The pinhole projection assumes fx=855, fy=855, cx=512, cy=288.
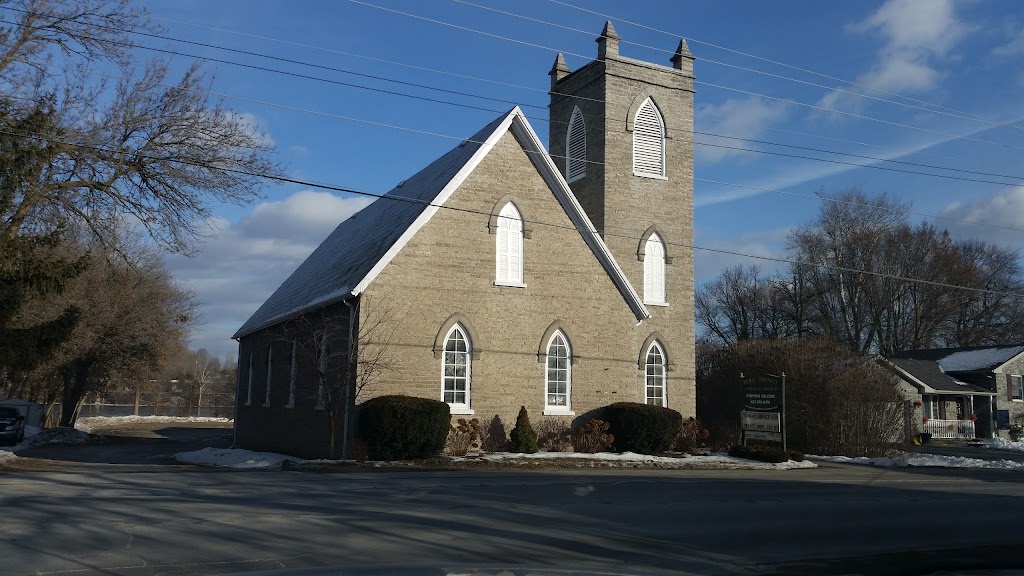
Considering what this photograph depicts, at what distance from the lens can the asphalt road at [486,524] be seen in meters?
8.82

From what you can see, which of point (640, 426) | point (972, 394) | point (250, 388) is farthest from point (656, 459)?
point (972, 394)

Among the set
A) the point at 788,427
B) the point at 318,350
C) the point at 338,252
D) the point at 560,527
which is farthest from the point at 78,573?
the point at 788,427

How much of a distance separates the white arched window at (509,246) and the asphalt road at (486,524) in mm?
7836

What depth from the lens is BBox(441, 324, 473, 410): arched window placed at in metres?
23.6

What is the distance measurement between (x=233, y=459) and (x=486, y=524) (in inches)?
569

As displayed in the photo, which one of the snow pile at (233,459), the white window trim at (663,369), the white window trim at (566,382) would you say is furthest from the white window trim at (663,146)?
the snow pile at (233,459)

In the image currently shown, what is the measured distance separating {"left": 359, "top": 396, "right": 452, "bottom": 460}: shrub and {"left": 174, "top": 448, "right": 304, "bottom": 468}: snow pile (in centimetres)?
211

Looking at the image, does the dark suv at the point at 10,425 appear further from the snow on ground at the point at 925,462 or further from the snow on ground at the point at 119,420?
the snow on ground at the point at 925,462

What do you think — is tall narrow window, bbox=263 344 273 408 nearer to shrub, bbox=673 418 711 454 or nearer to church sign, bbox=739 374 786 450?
shrub, bbox=673 418 711 454

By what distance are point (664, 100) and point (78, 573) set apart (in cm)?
2841

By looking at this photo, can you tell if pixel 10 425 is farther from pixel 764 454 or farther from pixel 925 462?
pixel 925 462

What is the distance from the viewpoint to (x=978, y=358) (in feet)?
163

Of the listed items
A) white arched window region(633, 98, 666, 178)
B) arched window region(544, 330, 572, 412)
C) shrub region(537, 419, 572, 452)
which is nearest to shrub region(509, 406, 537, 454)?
shrub region(537, 419, 572, 452)

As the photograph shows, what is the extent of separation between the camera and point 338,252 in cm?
3130
